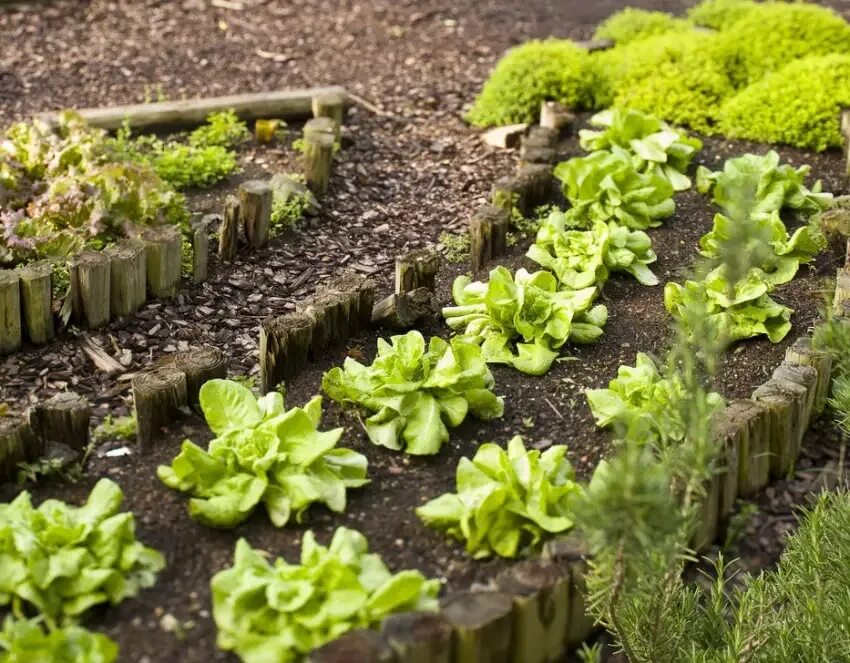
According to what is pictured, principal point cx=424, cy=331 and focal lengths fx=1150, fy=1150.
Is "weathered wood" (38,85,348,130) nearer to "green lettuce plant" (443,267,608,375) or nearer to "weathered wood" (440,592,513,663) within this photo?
"green lettuce plant" (443,267,608,375)

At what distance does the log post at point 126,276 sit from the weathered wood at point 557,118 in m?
3.01

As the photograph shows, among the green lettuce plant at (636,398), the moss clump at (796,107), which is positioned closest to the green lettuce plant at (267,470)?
the green lettuce plant at (636,398)

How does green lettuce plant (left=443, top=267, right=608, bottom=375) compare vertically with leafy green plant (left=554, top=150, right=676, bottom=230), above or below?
below

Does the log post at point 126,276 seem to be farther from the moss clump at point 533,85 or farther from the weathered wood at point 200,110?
the moss clump at point 533,85

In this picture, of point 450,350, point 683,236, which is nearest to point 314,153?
point 683,236

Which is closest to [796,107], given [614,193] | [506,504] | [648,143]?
[648,143]

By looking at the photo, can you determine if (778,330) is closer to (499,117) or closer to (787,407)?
(787,407)

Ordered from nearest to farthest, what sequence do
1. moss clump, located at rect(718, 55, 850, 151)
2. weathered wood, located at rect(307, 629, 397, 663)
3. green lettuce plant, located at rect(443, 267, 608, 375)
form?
weathered wood, located at rect(307, 629, 397, 663), green lettuce plant, located at rect(443, 267, 608, 375), moss clump, located at rect(718, 55, 850, 151)

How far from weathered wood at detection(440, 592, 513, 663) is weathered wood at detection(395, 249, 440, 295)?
2070mm

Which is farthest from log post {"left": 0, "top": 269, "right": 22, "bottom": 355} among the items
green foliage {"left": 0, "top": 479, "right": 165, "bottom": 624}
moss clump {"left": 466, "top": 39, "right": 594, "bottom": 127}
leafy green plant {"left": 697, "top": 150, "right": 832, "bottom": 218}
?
moss clump {"left": 466, "top": 39, "right": 594, "bottom": 127}

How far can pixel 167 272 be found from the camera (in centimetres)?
526

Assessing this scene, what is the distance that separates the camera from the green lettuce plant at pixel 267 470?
3.65 metres

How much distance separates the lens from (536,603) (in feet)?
10.9

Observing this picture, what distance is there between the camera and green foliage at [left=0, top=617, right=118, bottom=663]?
3.03 meters
